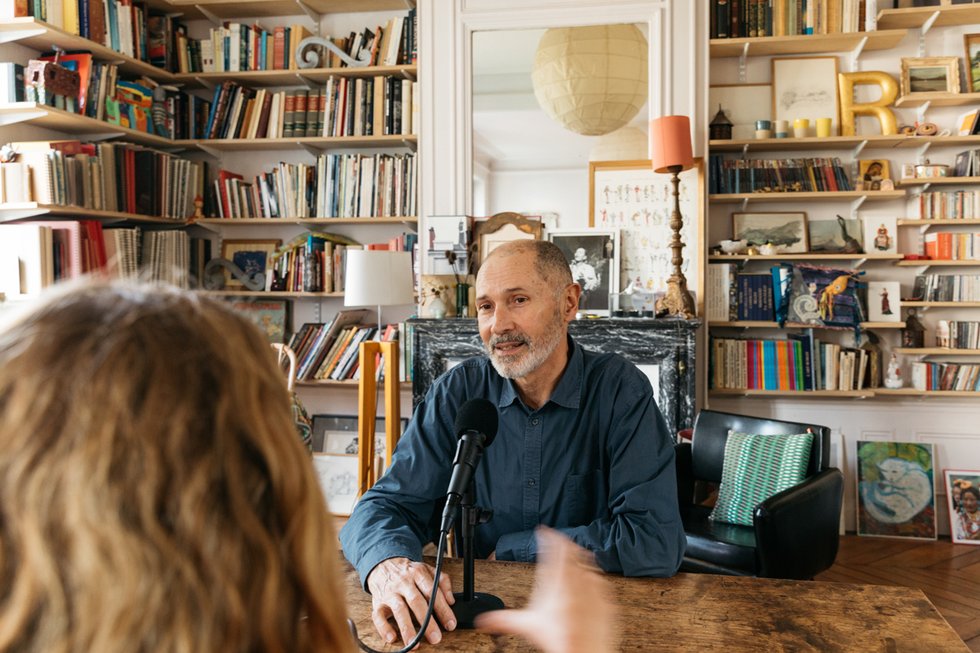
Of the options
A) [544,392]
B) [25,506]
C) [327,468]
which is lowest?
[327,468]

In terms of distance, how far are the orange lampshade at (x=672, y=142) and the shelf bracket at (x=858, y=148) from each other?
3.31 ft

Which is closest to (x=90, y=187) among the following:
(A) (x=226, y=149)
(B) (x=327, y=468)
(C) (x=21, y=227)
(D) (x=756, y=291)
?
(C) (x=21, y=227)

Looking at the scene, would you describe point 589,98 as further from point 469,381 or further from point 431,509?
point 431,509

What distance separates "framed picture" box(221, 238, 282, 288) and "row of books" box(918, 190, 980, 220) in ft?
11.7

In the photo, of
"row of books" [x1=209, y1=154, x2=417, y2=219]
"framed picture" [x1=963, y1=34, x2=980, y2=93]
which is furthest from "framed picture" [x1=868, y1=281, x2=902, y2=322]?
"row of books" [x1=209, y1=154, x2=417, y2=219]

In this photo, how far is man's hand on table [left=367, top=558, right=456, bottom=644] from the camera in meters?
1.15

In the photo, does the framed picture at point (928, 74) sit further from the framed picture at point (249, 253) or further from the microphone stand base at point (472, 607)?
the microphone stand base at point (472, 607)

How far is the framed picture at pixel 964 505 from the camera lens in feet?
12.9

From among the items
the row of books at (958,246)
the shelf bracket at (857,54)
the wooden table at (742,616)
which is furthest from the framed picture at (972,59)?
the wooden table at (742,616)

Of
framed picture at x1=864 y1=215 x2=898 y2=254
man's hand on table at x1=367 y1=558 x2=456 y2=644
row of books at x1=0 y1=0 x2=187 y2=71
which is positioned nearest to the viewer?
man's hand on table at x1=367 y1=558 x2=456 y2=644

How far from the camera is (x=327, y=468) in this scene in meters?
4.10

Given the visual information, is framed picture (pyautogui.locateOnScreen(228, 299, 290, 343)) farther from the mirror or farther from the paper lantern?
the paper lantern

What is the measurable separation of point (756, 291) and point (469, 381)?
2683 mm

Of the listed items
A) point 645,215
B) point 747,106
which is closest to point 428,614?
point 645,215
